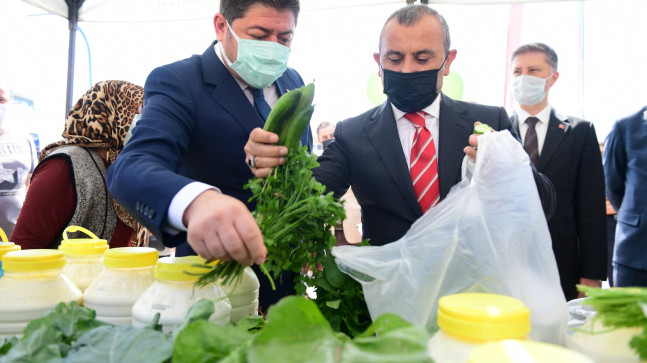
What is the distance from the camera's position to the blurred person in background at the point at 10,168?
3859 mm

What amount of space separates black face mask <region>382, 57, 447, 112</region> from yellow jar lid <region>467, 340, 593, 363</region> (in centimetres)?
142

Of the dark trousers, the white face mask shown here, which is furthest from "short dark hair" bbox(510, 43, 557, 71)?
the dark trousers

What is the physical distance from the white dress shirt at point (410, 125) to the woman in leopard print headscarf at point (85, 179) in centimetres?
156

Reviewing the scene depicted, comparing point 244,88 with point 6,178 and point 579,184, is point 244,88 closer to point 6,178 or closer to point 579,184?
point 579,184

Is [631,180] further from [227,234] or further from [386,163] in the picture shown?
[227,234]

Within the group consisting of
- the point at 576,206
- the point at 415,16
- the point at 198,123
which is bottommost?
the point at 576,206

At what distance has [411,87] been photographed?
6.48ft

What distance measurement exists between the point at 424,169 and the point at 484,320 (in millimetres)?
1243

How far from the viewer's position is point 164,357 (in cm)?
82

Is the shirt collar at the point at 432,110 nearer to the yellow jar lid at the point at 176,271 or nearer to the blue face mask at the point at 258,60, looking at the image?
the blue face mask at the point at 258,60

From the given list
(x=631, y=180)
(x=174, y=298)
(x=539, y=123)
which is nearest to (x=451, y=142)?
(x=174, y=298)

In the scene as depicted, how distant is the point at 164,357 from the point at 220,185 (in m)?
1.14

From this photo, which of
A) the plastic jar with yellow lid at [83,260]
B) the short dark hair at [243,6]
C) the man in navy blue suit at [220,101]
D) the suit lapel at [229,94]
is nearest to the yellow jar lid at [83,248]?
the plastic jar with yellow lid at [83,260]

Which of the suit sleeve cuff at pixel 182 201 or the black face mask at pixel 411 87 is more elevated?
the black face mask at pixel 411 87
